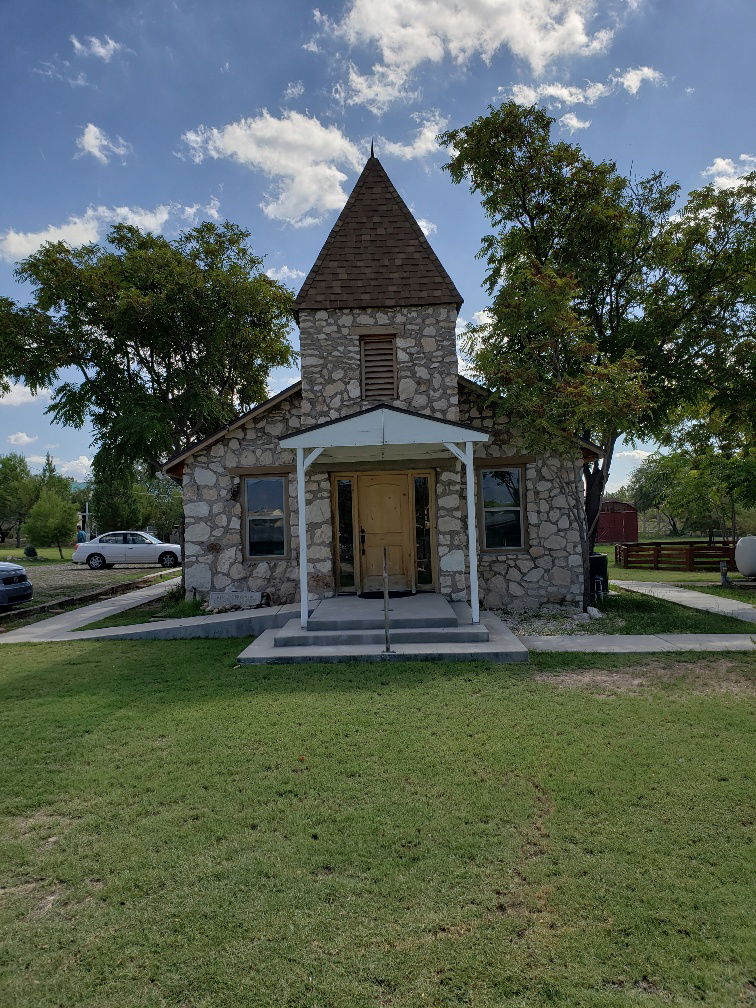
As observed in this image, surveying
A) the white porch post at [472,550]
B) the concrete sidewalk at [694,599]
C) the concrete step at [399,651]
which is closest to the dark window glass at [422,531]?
the white porch post at [472,550]

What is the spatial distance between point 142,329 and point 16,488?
32.7 meters

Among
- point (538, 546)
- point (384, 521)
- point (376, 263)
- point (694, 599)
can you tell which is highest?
point (376, 263)

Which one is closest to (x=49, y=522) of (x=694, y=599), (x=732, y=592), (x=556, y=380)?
(x=556, y=380)

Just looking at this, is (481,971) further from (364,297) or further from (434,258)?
(434,258)

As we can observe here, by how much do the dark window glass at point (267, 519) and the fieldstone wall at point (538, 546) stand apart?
3.67 metres

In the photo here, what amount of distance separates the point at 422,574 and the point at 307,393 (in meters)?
3.90

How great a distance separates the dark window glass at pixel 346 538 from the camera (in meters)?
10.6

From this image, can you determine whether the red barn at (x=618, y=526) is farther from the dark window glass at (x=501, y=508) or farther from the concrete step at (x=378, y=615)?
the concrete step at (x=378, y=615)

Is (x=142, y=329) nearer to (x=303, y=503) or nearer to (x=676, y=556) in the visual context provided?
(x=303, y=503)

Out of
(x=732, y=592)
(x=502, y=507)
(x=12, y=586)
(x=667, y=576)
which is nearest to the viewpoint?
(x=502, y=507)

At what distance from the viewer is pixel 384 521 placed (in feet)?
35.0

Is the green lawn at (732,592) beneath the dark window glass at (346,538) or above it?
beneath

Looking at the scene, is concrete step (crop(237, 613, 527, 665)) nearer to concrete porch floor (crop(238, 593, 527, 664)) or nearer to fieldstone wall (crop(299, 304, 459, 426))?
concrete porch floor (crop(238, 593, 527, 664))

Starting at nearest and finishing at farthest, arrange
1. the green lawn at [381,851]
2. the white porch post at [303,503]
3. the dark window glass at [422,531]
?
1. the green lawn at [381,851]
2. the white porch post at [303,503]
3. the dark window glass at [422,531]
